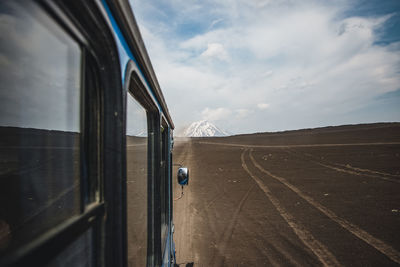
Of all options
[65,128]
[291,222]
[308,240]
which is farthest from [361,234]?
[65,128]

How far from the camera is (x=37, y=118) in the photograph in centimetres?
92

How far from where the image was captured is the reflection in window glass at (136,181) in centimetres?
145

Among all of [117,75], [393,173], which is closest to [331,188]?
[393,173]

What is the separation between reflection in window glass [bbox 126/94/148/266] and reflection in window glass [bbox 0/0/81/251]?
0.40 m

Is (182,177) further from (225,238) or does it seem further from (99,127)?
(225,238)

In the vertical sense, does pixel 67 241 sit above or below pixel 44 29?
below

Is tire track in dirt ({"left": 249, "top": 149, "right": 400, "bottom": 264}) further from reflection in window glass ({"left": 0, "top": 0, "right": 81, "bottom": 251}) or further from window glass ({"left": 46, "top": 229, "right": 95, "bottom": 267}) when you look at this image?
reflection in window glass ({"left": 0, "top": 0, "right": 81, "bottom": 251})

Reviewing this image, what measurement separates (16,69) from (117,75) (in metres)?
0.36

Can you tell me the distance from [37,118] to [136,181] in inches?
34.0

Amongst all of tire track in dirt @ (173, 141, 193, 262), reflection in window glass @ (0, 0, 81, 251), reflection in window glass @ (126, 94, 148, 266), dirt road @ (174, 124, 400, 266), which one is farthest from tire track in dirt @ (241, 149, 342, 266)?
reflection in window glass @ (0, 0, 81, 251)

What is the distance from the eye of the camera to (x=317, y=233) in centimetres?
643

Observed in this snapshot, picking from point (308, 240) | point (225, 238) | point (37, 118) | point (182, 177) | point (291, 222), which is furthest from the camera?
point (291, 222)

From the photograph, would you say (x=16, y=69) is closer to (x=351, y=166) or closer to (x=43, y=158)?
(x=43, y=158)

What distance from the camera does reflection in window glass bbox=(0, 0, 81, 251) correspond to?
0.78 meters
